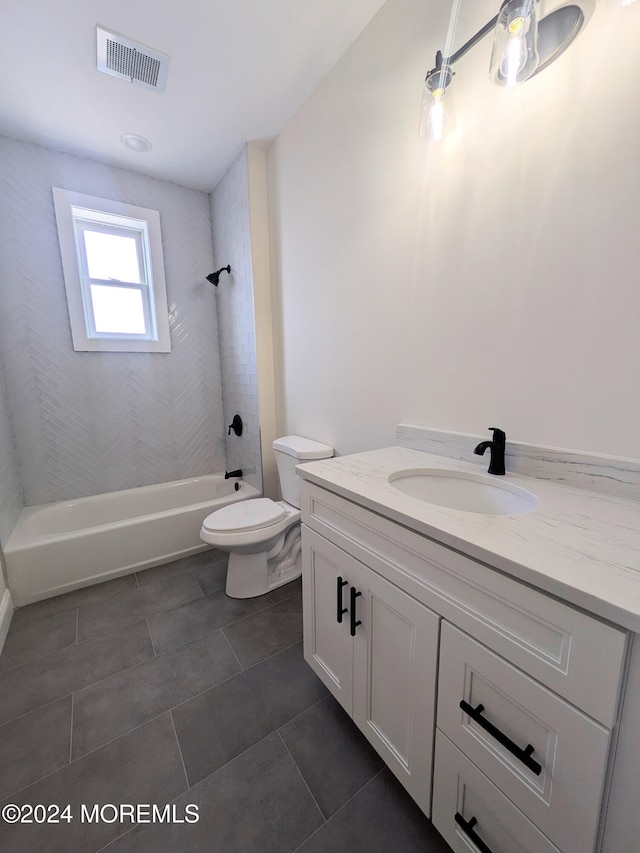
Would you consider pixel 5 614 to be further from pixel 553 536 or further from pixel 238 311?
pixel 553 536

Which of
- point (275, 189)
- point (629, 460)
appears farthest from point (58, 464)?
point (629, 460)

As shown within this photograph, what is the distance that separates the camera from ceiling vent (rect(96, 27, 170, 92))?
1415 millimetres

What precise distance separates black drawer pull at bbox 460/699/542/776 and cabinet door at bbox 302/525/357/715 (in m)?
0.39

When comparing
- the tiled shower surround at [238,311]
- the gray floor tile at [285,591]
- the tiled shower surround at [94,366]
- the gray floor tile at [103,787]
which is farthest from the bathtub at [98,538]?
the gray floor tile at [103,787]

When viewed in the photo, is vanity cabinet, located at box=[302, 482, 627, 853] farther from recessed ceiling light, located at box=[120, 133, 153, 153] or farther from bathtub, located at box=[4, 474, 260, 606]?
recessed ceiling light, located at box=[120, 133, 153, 153]

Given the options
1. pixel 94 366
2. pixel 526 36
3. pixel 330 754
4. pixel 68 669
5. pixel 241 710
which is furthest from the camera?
pixel 94 366

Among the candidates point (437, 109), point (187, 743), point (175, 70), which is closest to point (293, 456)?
point (187, 743)

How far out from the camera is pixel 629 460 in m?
0.83

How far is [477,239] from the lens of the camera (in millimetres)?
1098

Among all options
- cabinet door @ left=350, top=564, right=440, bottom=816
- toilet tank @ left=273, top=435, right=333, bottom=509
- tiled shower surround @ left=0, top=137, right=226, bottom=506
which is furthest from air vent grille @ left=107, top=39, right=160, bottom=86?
cabinet door @ left=350, top=564, right=440, bottom=816

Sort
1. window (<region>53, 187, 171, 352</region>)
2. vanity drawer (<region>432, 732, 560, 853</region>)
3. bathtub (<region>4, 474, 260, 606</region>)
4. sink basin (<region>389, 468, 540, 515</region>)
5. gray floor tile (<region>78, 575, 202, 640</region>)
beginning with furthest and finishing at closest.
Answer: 1. window (<region>53, 187, 171, 352</region>)
2. bathtub (<region>4, 474, 260, 606</region>)
3. gray floor tile (<region>78, 575, 202, 640</region>)
4. sink basin (<region>389, 468, 540, 515</region>)
5. vanity drawer (<region>432, 732, 560, 853</region>)

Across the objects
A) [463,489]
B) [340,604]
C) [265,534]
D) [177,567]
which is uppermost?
[463,489]

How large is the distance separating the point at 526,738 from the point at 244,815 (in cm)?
86

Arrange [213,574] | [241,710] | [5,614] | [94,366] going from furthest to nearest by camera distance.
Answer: [94,366] < [213,574] < [5,614] < [241,710]
